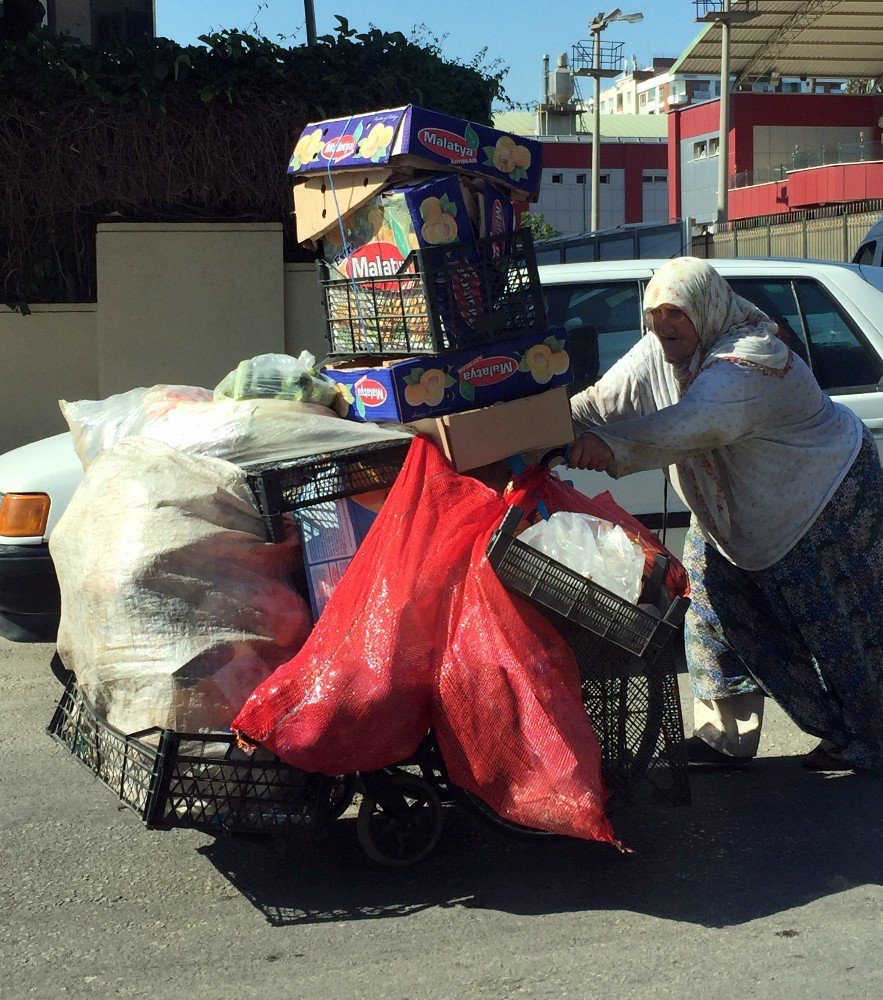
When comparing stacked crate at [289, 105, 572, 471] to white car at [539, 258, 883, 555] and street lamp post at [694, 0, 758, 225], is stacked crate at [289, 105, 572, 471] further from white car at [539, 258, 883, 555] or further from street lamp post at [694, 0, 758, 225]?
street lamp post at [694, 0, 758, 225]

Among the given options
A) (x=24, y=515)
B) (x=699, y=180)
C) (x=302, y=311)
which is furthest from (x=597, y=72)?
(x=24, y=515)

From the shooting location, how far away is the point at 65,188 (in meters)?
9.17

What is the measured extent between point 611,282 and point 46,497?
8.30ft

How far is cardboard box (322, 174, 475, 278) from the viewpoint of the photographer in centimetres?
340

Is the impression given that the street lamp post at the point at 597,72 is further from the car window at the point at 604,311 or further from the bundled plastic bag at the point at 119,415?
the bundled plastic bag at the point at 119,415

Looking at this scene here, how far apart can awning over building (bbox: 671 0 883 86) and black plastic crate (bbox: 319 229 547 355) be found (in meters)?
40.5

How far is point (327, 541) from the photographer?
3504 mm

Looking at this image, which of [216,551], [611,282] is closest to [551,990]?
[216,551]

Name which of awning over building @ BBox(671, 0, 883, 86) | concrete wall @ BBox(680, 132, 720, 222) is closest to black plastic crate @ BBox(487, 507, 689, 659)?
awning over building @ BBox(671, 0, 883, 86)

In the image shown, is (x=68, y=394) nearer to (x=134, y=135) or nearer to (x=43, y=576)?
(x=134, y=135)

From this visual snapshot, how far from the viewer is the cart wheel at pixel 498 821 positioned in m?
3.37

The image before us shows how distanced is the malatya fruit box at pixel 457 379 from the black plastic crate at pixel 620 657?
1.37 feet

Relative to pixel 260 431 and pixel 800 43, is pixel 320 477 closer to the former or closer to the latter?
pixel 260 431

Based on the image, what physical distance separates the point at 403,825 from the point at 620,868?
0.63m
